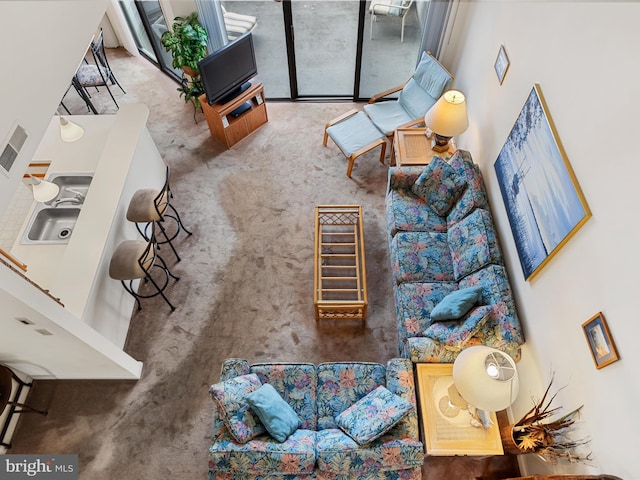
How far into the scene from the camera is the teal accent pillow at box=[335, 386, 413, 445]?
256 centimetres

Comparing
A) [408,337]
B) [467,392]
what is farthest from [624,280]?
[408,337]

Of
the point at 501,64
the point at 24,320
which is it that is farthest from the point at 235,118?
the point at 24,320

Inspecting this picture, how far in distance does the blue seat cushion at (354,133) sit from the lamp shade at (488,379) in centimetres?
283

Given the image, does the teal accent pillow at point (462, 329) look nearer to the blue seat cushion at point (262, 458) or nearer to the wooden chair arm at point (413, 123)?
the blue seat cushion at point (262, 458)

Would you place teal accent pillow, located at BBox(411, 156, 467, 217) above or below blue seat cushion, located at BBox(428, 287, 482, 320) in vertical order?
above

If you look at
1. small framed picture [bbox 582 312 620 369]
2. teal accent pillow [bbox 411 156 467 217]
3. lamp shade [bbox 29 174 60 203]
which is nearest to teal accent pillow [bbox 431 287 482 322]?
small framed picture [bbox 582 312 620 369]

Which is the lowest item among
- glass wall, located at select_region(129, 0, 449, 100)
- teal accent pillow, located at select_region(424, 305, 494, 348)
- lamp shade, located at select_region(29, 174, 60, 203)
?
teal accent pillow, located at select_region(424, 305, 494, 348)

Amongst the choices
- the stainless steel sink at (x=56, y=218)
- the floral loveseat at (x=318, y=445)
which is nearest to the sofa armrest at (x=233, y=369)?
the floral loveseat at (x=318, y=445)

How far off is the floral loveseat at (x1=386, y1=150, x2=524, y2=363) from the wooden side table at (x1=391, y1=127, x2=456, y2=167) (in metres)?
0.30

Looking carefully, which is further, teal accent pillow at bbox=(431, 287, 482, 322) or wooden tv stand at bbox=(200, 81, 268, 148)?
wooden tv stand at bbox=(200, 81, 268, 148)

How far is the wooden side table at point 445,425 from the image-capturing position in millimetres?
2686

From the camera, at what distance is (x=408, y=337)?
3.24m

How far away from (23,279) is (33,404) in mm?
1716

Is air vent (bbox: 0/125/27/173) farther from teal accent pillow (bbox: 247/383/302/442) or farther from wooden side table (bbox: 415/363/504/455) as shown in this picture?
wooden side table (bbox: 415/363/504/455)
